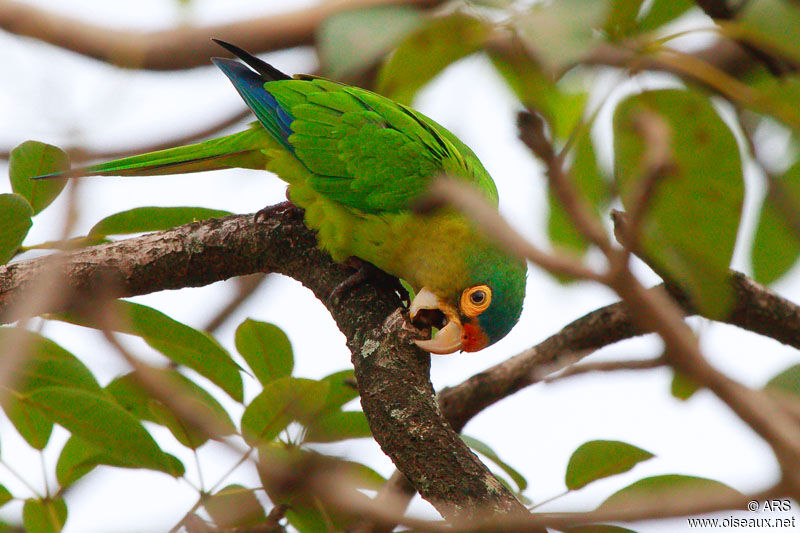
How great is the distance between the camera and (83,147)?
142cm

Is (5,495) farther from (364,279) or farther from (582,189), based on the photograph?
(582,189)

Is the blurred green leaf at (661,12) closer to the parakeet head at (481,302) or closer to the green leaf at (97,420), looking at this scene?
the parakeet head at (481,302)

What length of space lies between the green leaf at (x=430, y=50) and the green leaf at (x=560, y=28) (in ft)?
0.62

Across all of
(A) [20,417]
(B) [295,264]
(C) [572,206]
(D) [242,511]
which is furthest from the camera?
(B) [295,264]

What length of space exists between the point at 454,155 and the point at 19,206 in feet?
5.62

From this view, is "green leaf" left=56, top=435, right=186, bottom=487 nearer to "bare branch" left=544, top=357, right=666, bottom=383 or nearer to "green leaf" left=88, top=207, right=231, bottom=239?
"green leaf" left=88, top=207, right=231, bottom=239

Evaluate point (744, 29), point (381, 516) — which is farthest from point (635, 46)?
point (381, 516)

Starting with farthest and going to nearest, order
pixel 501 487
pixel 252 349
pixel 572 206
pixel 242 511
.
→ pixel 252 349, pixel 242 511, pixel 501 487, pixel 572 206

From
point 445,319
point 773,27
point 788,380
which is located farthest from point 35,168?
point 788,380

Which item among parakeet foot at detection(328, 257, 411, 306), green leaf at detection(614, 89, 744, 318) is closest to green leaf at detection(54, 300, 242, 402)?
parakeet foot at detection(328, 257, 411, 306)

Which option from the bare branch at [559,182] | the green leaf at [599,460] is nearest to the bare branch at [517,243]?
the bare branch at [559,182]

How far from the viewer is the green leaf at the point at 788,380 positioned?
1840mm

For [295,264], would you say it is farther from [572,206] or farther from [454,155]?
[572,206]

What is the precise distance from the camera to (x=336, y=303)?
2617 mm
